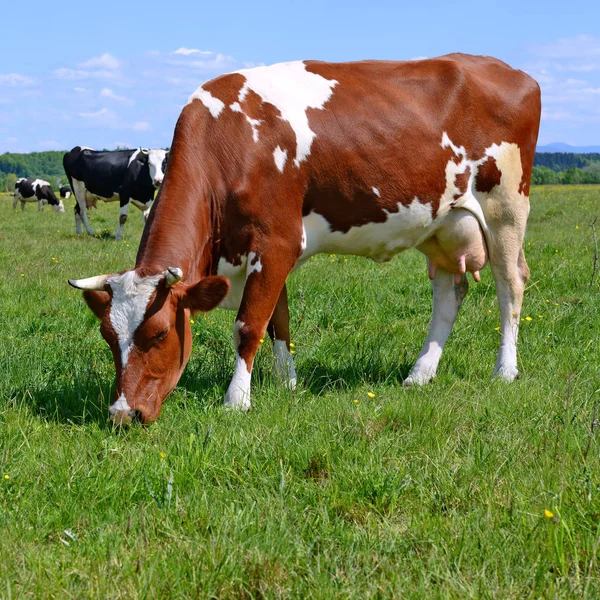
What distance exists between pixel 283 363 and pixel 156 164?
41.9 ft

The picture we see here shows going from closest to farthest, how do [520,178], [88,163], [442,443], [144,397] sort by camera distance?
[442,443] < [144,397] < [520,178] < [88,163]

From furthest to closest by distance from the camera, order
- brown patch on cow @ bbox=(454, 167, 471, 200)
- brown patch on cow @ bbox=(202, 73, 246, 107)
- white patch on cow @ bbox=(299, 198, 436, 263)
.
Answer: brown patch on cow @ bbox=(454, 167, 471, 200) < white patch on cow @ bbox=(299, 198, 436, 263) < brown patch on cow @ bbox=(202, 73, 246, 107)

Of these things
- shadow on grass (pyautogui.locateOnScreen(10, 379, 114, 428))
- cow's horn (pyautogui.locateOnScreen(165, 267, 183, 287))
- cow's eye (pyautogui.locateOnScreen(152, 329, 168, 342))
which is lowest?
shadow on grass (pyautogui.locateOnScreen(10, 379, 114, 428))

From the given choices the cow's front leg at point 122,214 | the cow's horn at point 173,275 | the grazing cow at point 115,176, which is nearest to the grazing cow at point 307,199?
the cow's horn at point 173,275

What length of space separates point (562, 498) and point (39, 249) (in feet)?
37.1

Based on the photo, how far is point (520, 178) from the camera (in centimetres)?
618

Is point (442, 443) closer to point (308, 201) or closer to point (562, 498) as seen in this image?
point (562, 498)

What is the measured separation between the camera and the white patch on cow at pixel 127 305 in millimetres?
4328

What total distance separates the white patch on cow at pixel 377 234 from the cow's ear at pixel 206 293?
91 centimetres

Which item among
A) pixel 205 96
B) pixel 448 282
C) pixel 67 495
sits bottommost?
pixel 67 495

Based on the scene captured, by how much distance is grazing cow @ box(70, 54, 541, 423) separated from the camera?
14.7 ft

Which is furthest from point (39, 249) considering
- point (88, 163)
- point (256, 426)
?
point (256, 426)

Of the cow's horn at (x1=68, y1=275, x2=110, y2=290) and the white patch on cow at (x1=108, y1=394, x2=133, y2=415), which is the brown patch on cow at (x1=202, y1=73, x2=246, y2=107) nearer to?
the cow's horn at (x1=68, y1=275, x2=110, y2=290)

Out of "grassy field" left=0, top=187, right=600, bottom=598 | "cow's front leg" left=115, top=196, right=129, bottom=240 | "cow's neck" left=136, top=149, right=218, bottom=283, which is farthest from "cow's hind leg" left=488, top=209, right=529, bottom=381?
"cow's front leg" left=115, top=196, right=129, bottom=240
